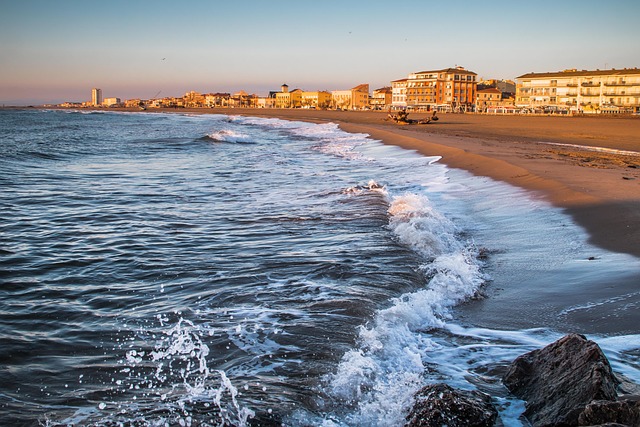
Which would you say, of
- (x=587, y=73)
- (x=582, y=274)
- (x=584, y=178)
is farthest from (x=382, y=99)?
(x=582, y=274)

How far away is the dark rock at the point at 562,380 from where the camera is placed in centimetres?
308

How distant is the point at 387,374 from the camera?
4.11 m

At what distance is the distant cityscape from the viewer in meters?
84.7

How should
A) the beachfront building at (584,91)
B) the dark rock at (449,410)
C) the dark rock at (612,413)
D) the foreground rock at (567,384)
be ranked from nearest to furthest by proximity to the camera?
the dark rock at (612,413) < the foreground rock at (567,384) < the dark rock at (449,410) < the beachfront building at (584,91)

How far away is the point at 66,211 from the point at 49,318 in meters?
6.43

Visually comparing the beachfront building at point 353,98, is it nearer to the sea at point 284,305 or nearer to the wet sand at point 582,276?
the wet sand at point 582,276

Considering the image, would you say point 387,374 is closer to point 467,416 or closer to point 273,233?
point 467,416

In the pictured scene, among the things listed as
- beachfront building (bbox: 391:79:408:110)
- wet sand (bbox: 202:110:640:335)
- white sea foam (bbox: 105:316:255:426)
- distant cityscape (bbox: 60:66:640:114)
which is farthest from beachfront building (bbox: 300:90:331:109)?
white sea foam (bbox: 105:316:255:426)

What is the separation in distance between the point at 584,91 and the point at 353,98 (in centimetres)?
9261

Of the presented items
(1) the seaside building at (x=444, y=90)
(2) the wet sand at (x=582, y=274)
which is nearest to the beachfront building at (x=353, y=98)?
(1) the seaside building at (x=444, y=90)

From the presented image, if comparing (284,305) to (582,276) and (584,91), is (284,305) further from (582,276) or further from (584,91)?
(584,91)

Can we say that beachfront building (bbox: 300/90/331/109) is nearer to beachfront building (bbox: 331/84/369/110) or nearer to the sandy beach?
beachfront building (bbox: 331/84/369/110)

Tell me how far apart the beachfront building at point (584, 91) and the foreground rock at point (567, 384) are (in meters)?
88.3

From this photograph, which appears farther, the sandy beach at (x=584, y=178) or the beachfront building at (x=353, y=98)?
the beachfront building at (x=353, y=98)
